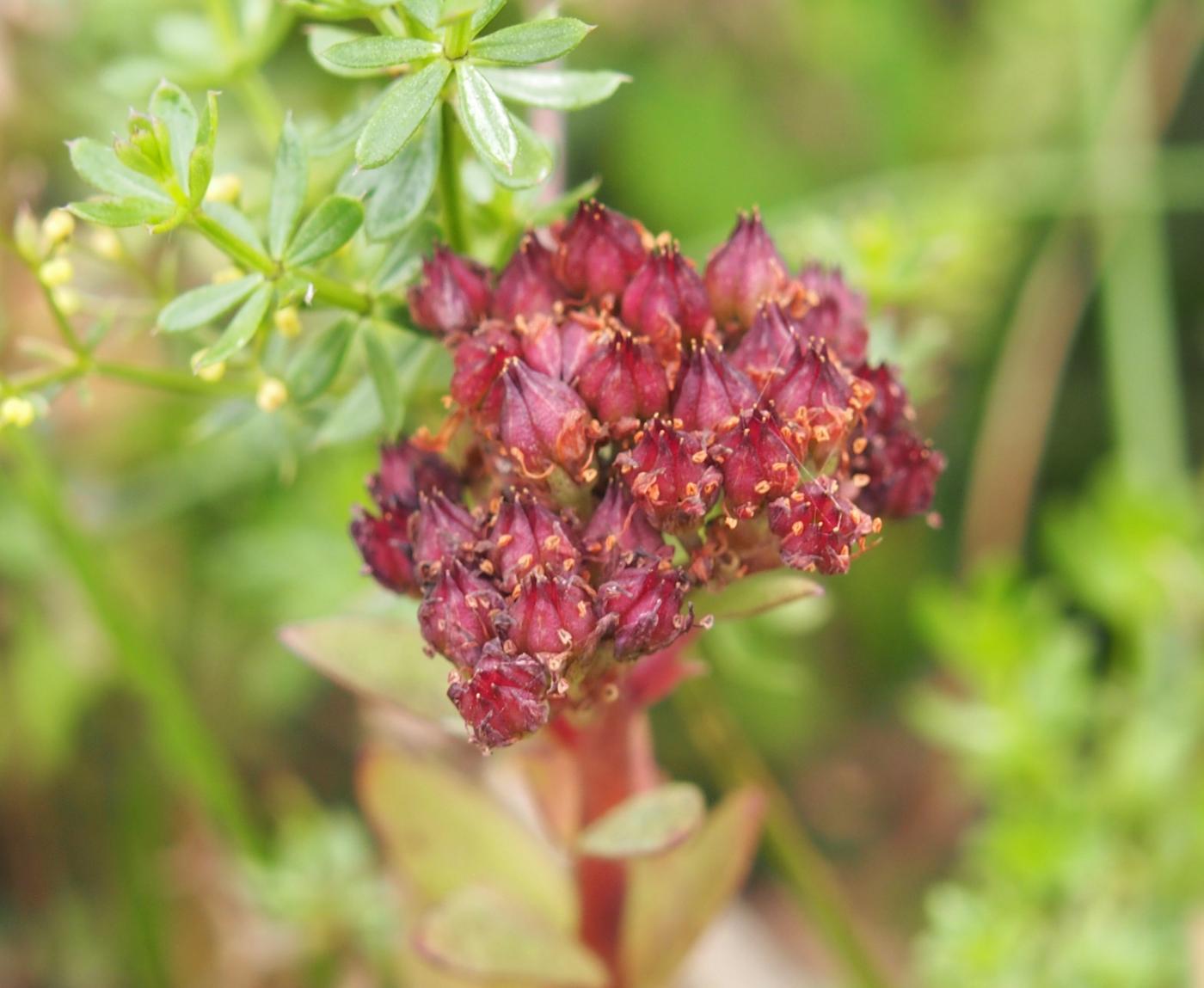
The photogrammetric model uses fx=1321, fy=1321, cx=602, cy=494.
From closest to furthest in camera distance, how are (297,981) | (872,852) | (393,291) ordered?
1. (393,291)
2. (297,981)
3. (872,852)

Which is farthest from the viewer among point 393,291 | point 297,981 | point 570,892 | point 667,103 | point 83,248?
point 667,103

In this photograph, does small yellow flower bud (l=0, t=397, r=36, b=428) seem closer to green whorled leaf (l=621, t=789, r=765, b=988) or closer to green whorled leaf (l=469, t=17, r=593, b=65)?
green whorled leaf (l=469, t=17, r=593, b=65)

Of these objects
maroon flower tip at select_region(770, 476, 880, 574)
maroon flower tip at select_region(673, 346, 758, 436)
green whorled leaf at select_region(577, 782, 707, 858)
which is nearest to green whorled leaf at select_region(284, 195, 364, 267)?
maroon flower tip at select_region(673, 346, 758, 436)

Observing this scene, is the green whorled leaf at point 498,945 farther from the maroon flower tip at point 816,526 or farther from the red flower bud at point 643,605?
the maroon flower tip at point 816,526

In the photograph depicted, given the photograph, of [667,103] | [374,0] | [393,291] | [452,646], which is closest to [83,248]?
[393,291]

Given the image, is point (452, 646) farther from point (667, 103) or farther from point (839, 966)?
point (667, 103)

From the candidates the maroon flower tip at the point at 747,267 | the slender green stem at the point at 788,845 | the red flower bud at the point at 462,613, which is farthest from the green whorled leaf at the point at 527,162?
the slender green stem at the point at 788,845

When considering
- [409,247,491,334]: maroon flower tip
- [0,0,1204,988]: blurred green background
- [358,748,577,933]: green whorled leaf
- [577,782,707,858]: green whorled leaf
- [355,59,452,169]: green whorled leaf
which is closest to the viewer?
[355,59,452,169]: green whorled leaf
